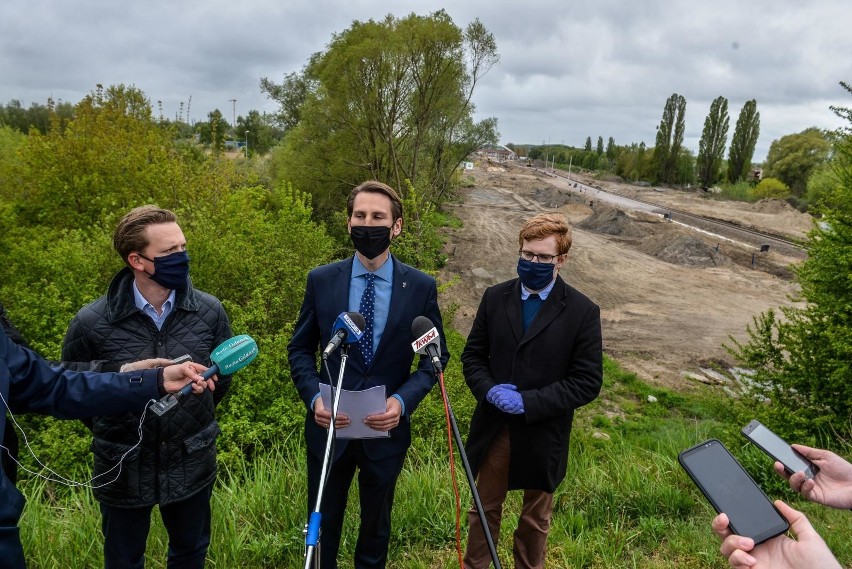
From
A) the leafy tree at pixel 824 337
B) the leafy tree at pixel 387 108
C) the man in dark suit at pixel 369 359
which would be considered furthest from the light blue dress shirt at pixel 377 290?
the leafy tree at pixel 387 108

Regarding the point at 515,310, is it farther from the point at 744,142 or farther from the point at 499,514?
the point at 744,142

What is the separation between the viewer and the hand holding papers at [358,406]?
269 cm

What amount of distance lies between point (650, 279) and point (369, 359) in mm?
24654

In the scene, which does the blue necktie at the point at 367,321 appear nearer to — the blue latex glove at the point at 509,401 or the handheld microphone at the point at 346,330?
the handheld microphone at the point at 346,330

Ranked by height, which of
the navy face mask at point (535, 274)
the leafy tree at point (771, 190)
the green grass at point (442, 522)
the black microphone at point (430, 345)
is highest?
the leafy tree at point (771, 190)

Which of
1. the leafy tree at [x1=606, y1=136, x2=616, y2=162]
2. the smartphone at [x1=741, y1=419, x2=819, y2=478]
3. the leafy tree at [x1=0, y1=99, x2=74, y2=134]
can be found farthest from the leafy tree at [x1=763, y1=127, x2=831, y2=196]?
the leafy tree at [x1=0, y1=99, x2=74, y2=134]

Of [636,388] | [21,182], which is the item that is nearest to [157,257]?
[636,388]

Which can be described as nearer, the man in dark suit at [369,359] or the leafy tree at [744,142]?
the man in dark suit at [369,359]

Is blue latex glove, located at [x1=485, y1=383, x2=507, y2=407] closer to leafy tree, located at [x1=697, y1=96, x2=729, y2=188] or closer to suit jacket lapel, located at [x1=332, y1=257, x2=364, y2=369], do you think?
suit jacket lapel, located at [x1=332, y1=257, x2=364, y2=369]

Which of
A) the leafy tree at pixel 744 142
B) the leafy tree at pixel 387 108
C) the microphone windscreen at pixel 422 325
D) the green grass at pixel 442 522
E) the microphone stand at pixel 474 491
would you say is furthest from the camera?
the leafy tree at pixel 744 142

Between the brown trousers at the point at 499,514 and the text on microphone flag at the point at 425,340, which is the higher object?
the text on microphone flag at the point at 425,340

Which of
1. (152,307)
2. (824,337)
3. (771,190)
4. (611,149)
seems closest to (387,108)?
(824,337)

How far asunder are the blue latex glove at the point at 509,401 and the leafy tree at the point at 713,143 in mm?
70108

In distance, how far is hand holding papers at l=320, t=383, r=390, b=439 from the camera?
106 inches
